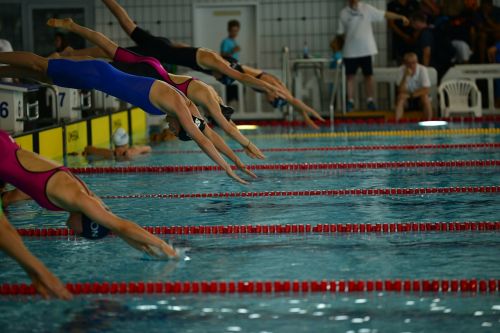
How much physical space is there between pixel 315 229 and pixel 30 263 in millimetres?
2568

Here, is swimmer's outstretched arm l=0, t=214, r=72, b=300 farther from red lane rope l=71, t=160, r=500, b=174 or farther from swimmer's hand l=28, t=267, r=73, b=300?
red lane rope l=71, t=160, r=500, b=174

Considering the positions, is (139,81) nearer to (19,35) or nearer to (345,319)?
(345,319)

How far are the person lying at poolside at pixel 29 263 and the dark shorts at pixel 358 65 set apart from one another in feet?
38.2

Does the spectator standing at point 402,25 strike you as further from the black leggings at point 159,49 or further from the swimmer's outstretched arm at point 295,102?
the black leggings at point 159,49

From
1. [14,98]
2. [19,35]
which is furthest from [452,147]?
[19,35]

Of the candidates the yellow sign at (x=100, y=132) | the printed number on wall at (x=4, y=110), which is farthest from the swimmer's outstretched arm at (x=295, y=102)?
the yellow sign at (x=100, y=132)

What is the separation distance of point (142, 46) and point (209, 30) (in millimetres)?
8063

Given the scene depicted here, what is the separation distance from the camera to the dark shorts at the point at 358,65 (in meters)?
16.3

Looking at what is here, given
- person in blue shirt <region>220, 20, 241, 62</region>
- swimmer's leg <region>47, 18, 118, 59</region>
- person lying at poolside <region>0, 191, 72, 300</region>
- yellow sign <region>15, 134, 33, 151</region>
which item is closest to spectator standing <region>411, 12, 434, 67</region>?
person in blue shirt <region>220, 20, 241, 62</region>

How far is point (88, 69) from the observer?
24.6 feet

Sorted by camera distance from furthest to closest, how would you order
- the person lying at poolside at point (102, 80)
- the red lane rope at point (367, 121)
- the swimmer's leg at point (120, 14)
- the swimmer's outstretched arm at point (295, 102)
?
the red lane rope at point (367, 121)
the swimmer's outstretched arm at point (295, 102)
the swimmer's leg at point (120, 14)
the person lying at poolside at point (102, 80)

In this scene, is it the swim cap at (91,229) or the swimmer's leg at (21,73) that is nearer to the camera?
the swim cap at (91,229)

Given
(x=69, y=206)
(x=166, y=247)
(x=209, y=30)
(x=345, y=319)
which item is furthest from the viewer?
(x=209, y=30)

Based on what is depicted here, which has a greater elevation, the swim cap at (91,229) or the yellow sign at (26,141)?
the yellow sign at (26,141)
